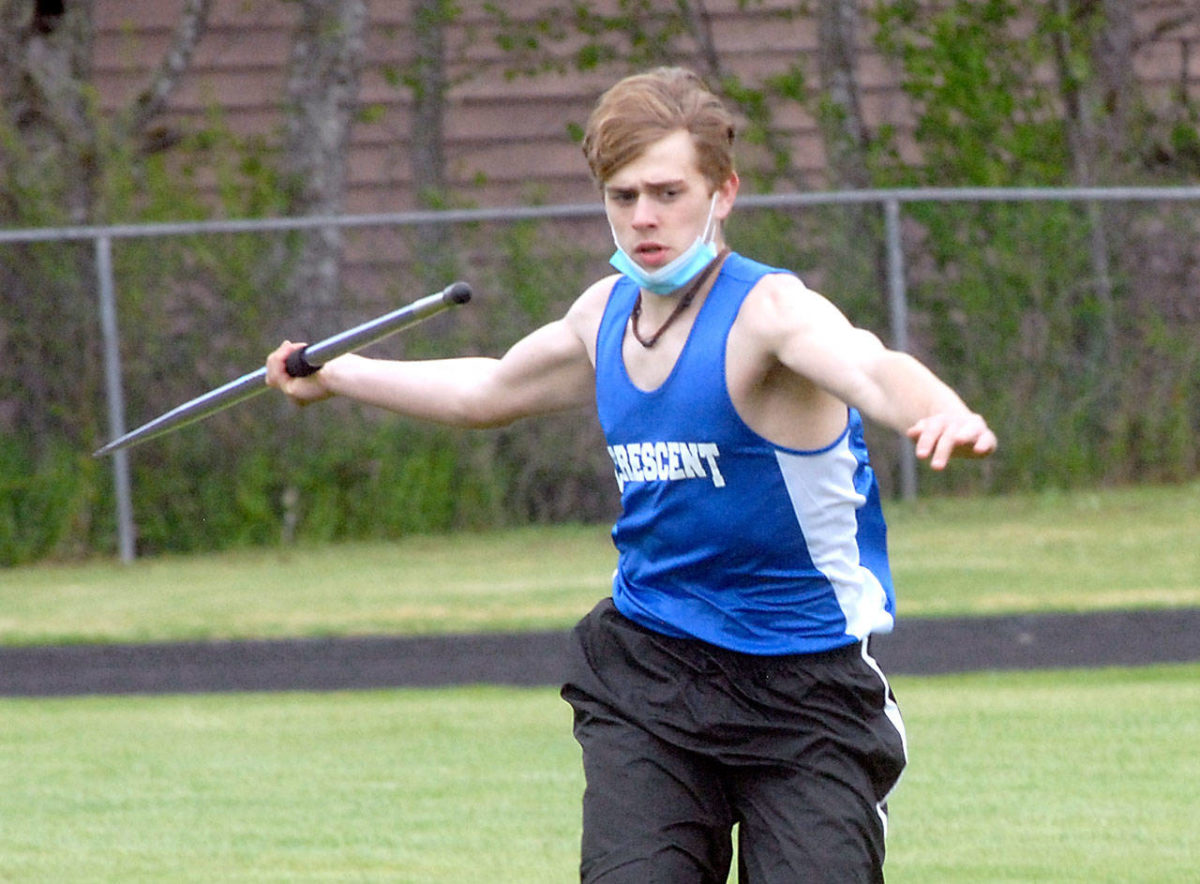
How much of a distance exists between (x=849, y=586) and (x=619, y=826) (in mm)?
574

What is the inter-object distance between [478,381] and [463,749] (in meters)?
2.96

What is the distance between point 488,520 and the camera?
496 inches

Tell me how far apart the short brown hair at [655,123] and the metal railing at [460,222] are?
8.47 metres

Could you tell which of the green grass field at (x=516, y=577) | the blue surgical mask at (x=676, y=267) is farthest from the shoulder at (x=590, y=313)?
the green grass field at (x=516, y=577)

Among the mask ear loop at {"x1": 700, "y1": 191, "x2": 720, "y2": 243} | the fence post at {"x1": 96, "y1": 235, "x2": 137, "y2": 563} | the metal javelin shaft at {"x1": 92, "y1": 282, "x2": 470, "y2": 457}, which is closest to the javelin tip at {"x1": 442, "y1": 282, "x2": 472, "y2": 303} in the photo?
the metal javelin shaft at {"x1": 92, "y1": 282, "x2": 470, "y2": 457}

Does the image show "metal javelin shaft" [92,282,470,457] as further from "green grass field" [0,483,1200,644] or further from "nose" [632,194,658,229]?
"green grass field" [0,483,1200,644]

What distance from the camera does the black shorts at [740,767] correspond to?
141 inches

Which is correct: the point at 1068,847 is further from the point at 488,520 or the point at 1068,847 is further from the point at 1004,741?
the point at 488,520

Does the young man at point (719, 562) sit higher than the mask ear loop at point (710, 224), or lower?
lower

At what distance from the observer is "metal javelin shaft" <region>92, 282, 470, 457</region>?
407 centimetres

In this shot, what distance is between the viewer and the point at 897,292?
1252cm

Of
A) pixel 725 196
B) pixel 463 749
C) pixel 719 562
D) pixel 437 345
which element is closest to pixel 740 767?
pixel 719 562

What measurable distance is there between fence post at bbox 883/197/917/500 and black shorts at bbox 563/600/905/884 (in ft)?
29.1

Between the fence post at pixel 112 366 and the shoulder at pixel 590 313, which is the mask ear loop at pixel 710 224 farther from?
the fence post at pixel 112 366
